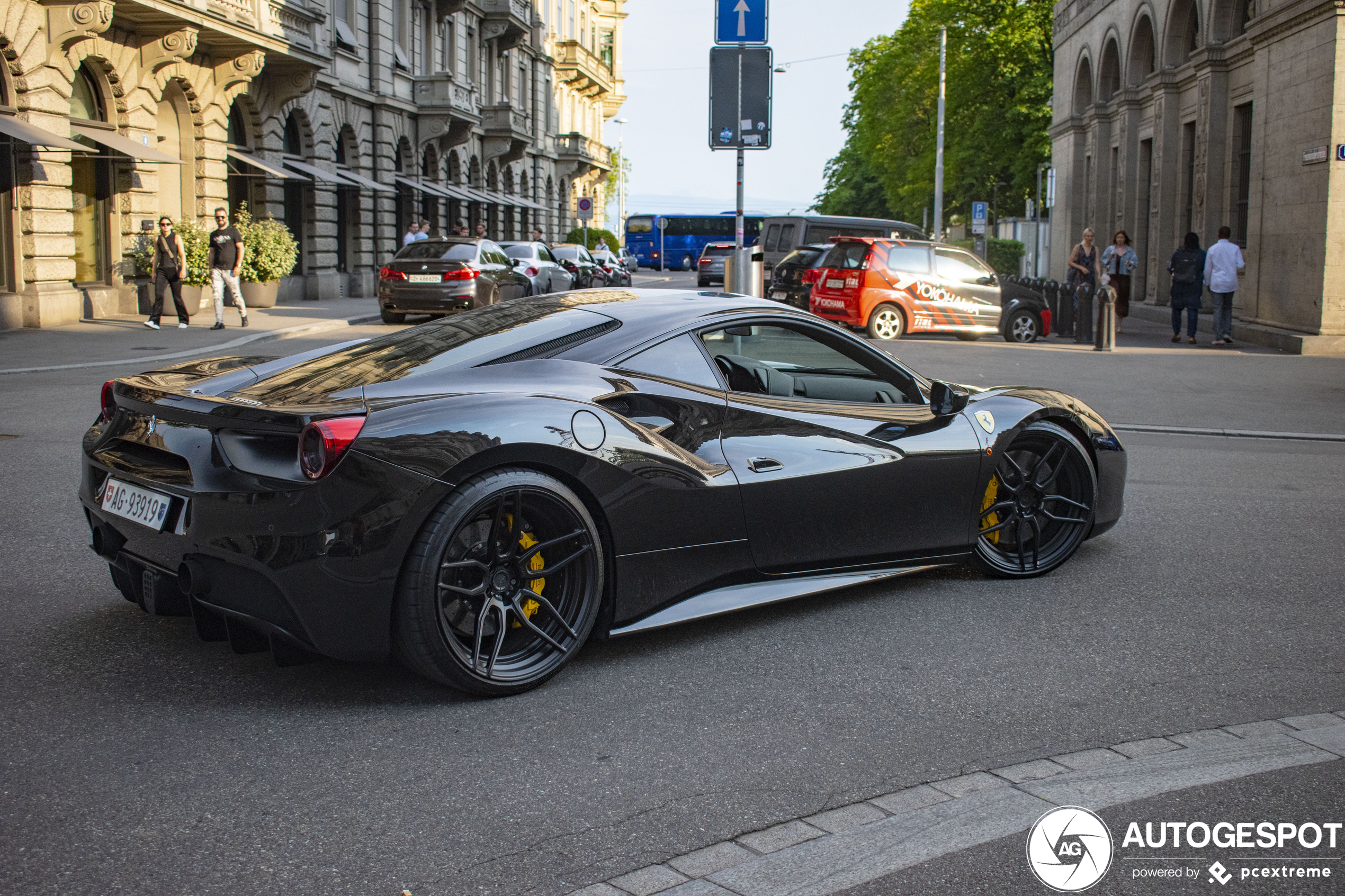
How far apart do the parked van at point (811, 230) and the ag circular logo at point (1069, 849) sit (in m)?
28.0

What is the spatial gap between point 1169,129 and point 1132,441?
18460mm

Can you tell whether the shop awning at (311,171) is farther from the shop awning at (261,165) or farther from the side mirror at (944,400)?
the side mirror at (944,400)

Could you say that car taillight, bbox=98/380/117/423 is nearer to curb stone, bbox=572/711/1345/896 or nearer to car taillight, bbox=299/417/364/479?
car taillight, bbox=299/417/364/479

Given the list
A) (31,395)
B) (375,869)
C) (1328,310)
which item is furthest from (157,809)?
(1328,310)

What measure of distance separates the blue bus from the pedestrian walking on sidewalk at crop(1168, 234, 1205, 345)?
51476 mm

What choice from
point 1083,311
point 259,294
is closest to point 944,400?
point 1083,311

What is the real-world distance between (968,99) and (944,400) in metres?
50.9

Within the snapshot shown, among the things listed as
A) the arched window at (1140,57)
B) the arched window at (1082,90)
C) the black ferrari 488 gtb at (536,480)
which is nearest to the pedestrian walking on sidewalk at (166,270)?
the black ferrari 488 gtb at (536,480)

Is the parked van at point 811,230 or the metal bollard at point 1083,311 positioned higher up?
the parked van at point 811,230

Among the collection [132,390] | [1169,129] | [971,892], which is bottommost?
[971,892]

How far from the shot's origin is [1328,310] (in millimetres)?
17641

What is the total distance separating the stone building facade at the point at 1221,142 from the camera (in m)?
17.6

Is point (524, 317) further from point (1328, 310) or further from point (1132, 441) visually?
point (1328, 310)

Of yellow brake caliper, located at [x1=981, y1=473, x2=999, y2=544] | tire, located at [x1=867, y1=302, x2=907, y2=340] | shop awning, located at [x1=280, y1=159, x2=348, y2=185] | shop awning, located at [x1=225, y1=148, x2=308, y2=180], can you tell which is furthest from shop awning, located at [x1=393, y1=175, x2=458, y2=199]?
yellow brake caliper, located at [x1=981, y1=473, x2=999, y2=544]
